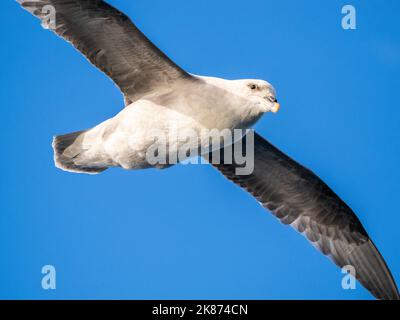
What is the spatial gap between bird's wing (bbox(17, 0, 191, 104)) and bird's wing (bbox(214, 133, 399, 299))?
2.33m

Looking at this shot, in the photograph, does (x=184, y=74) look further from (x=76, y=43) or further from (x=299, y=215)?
(x=299, y=215)

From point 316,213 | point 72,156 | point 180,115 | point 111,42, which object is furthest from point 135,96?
point 316,213

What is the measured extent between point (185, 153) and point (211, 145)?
0.36 m

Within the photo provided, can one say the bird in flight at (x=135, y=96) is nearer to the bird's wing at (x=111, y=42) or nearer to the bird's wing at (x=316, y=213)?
the bird's wing at (x=111, y=42)

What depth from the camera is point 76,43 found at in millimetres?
8875

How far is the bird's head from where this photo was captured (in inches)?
327

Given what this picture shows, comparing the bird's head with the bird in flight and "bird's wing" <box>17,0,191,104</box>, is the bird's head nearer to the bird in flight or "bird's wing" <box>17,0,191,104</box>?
the bird in flight

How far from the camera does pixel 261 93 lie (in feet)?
27.5

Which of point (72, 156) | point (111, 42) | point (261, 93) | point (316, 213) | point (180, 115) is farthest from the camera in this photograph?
point (316, 213)

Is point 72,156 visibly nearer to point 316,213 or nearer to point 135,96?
point 135,96

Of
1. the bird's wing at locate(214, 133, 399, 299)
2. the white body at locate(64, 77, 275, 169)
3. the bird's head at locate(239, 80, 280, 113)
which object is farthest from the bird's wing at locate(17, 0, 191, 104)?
the bird's wing at locate(214, 133, 399, 299)

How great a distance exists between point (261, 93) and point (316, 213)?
309cm

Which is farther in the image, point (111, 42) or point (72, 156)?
point (72, 156)

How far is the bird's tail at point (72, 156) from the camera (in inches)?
375
